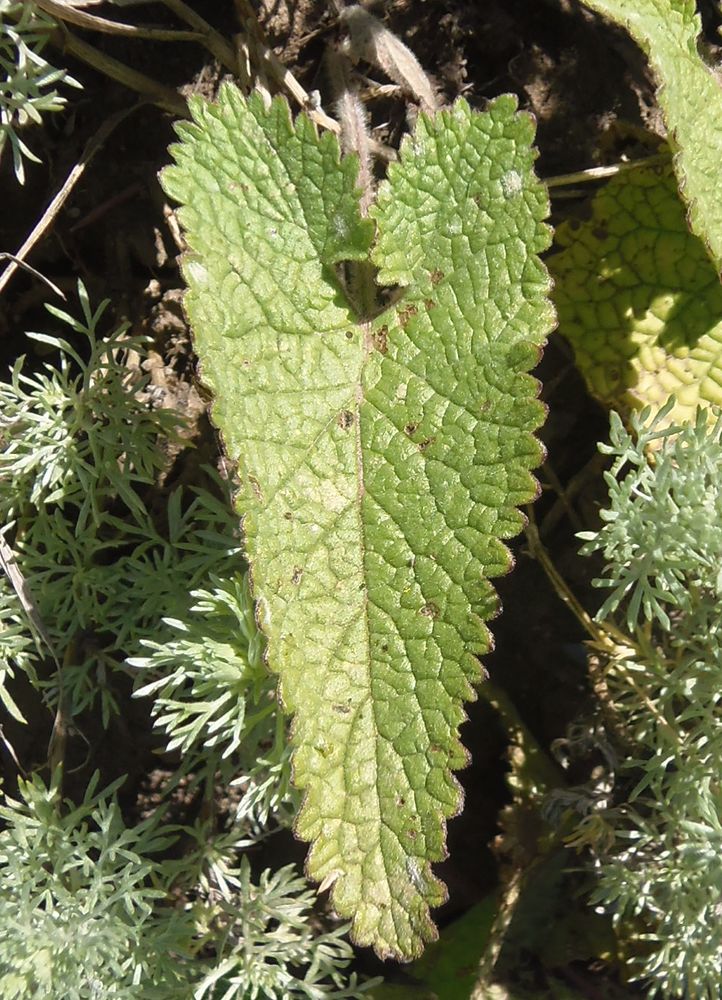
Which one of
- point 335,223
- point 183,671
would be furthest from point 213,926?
point 335,223

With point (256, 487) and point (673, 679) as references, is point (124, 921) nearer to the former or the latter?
point (256, 487)

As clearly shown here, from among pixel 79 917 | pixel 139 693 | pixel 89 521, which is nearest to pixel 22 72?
pixel 89 521

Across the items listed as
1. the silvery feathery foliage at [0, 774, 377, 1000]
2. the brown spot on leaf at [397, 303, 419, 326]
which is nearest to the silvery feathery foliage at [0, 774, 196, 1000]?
the silvery feathery foliage at [0, 774, 377, 1000]

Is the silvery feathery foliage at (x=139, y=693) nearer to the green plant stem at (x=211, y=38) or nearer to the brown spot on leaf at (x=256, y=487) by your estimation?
the brown spot on leaf at (x=256, y=487)

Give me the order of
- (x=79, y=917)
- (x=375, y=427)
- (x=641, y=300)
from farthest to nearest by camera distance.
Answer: (x=641, y=300) < (x=79, y=917) < (x=375, y=427)

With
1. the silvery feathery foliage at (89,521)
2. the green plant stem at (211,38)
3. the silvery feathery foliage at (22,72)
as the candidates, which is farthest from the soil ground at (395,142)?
the silvery feathery foliage at (22,72)

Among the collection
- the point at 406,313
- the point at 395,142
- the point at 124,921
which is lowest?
the point at 124,921

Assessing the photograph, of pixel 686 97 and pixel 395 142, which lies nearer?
pixel 686 97

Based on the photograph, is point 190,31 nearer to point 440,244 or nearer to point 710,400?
point 440,244
